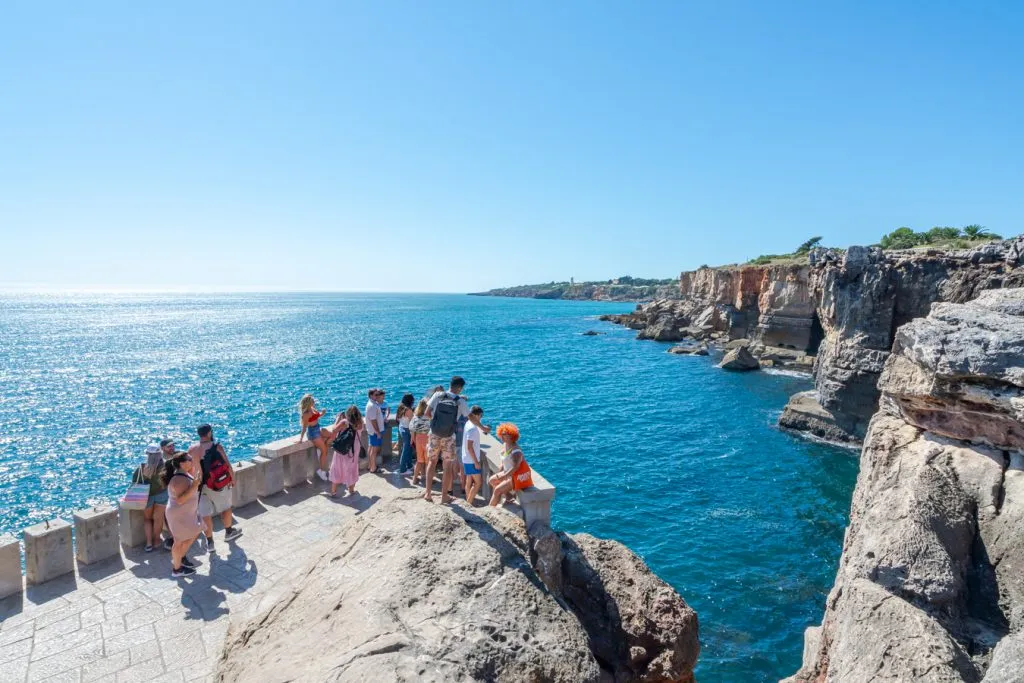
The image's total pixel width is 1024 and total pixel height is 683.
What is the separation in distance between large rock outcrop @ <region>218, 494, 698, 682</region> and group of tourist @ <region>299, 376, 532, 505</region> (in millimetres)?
758

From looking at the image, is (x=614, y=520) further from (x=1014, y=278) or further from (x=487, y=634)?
(x=1014, y=278)

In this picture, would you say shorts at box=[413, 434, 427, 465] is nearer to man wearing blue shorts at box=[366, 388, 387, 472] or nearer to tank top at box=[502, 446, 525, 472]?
man wearing blue shorts at box=[366, 388, 387, 472]

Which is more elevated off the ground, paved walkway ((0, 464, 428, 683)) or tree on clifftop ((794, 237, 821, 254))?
tree on clifftop ((794, 237, 821, 254))

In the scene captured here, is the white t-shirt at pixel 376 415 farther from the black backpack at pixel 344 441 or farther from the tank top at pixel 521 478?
the tank top at pixel 521 478

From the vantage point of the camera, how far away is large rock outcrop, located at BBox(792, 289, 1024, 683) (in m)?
6.57

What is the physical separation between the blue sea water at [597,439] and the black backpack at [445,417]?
756cm

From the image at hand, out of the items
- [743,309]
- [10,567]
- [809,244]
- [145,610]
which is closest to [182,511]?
[145,610]

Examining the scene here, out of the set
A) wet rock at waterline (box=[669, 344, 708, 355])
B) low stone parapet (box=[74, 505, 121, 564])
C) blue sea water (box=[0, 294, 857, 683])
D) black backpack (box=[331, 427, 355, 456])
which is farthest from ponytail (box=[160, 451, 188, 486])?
wet rock at waterline (box=[669, 344, 708, 355])

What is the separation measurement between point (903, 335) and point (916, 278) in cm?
1974

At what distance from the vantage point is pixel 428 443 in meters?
8.28

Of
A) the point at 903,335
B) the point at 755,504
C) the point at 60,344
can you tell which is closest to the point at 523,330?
the point at 60,344

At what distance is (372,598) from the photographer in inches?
204

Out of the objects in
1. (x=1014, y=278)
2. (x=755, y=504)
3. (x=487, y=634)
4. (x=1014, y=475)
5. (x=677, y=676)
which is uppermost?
(x=1014, y=278)

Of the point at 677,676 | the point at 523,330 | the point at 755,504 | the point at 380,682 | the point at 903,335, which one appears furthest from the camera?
the point at 523,330
